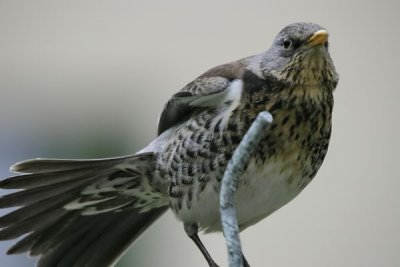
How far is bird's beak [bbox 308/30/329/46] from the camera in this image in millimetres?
2662

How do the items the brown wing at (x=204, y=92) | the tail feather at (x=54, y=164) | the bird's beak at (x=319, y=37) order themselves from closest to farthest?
the bird's beak at (x=319, y=37) → the brown wing at (x=204, y=92) → the tail feather at (x=54, y=164)

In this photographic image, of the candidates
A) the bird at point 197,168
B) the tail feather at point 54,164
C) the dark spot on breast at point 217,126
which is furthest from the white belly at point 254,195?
the tail feather at point 54,164

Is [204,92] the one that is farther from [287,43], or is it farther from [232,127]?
[287,43]

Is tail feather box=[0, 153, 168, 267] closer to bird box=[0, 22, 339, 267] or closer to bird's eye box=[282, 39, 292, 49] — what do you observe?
bird box=[0, 22, 339, 267]

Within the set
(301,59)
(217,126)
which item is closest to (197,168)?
(217,126)

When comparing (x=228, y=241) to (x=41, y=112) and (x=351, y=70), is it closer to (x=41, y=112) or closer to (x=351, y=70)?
(x=351, y=70)

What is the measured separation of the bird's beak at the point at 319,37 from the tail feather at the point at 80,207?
562mm

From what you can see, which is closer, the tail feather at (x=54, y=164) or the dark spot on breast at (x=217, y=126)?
the dark spot on breast at (x=217, y=126)

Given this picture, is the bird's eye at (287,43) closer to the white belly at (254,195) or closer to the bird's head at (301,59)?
the bird's head at (301,59)

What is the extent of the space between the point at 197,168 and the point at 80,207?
0.44 meters

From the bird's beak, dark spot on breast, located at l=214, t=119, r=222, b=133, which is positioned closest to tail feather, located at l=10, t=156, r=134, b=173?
dark spot on breast, located at l=214, t=119, r=222, b=133

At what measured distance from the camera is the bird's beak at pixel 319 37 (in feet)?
8.73

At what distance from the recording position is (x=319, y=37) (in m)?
2.66

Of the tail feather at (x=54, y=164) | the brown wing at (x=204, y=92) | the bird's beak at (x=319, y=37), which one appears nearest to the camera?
the bird's beak at (x=319, y=37)
